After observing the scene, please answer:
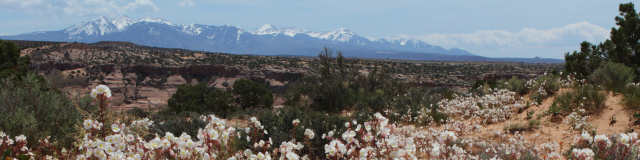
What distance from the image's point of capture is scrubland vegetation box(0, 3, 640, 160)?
290 cm

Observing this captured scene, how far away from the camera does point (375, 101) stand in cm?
1316

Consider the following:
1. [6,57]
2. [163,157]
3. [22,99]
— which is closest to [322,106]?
[22,99]

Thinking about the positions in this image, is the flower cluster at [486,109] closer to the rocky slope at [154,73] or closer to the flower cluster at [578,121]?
the flower cluster at [578,121]

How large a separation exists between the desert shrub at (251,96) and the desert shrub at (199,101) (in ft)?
3.08

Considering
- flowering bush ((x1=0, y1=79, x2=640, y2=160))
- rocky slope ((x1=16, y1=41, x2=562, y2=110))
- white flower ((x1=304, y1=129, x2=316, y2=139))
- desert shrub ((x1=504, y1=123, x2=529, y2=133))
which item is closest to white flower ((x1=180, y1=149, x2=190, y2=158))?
flowering bush ((x1=0, y1=79, x2=640, y2=160))

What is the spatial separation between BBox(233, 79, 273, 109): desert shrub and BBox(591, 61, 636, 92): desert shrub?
16073 millimetres

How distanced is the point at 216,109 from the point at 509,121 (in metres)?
14.3

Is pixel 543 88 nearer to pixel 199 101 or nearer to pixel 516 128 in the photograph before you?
pixel 516 128

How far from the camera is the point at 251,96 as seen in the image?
2125 cm

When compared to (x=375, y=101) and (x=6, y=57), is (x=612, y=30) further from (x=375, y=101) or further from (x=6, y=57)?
(x=6, y=57)

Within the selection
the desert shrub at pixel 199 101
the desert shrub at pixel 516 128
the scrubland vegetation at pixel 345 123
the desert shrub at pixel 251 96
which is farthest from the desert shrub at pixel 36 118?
the desert shrub at pixel 251 96

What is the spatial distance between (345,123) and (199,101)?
18.2 metres

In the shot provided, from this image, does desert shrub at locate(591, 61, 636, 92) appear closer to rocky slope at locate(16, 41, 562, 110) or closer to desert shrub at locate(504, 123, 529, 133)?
desert shrub at locate(504, 123, 529, 133)

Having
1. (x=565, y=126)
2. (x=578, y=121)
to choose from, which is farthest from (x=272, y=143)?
(x=565, y=126)
